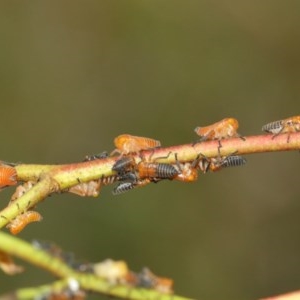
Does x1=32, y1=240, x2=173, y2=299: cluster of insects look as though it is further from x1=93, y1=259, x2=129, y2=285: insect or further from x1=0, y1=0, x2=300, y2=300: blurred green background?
x1=0, y1=0, x2=300, y2=300: blurred green background

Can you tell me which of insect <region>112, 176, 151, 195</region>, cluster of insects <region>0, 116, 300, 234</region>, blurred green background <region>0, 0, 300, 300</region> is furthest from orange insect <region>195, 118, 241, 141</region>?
blurred green background <region>0, 0, 300, 300</region>

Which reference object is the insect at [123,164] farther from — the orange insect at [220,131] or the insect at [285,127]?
the insect at [285,127]

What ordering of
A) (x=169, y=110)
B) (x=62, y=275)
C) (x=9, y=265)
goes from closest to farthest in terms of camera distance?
(x=62, y=275), (x=9, y=265), (x=169, y=110)

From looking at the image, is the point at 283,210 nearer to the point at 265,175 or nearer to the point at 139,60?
the point at 265,175

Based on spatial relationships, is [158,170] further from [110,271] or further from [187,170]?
[110,271]

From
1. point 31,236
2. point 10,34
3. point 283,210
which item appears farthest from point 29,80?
point 283,210

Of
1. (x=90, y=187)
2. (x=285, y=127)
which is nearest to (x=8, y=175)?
(x=90, y=187)

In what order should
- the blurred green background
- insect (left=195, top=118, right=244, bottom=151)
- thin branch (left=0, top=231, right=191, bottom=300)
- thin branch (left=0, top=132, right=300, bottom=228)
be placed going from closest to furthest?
1. thin branch (left=0, top=231, right=191, bottom=300)
2. thin branch (left=0, top=132, right=300, bottom=228)
3. insect (left=195, top=118, right=244, bottom=151)
4. the blurred green background
